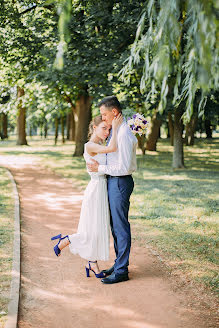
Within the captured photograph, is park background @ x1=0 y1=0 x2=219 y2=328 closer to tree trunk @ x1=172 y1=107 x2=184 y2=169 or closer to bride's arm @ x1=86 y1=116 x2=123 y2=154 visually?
tree trunk @ x1=172 y1=107 x2=184 y2=169

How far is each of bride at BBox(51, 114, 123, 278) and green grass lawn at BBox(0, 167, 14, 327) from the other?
A: 79cm

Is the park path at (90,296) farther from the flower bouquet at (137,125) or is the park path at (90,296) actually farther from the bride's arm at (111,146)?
the flower bouquet at (137,125)

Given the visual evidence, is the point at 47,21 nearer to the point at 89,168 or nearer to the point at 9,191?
the point at 9,191

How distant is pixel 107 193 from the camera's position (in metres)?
4.91

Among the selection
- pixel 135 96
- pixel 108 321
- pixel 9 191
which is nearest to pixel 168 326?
pixel 108 321

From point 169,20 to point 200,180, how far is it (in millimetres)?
11096

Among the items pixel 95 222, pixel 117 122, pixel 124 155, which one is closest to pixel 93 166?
pixel 124 155

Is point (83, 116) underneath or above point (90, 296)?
above

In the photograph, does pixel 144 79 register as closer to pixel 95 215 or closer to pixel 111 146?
pixel 111 146

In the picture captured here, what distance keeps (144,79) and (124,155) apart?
3.36 feet

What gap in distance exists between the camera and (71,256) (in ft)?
19.4

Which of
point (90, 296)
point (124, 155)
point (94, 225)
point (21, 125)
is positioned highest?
point (21, 125)

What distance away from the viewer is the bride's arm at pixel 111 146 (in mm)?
4555

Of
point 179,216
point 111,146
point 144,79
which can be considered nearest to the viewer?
point 144,79
